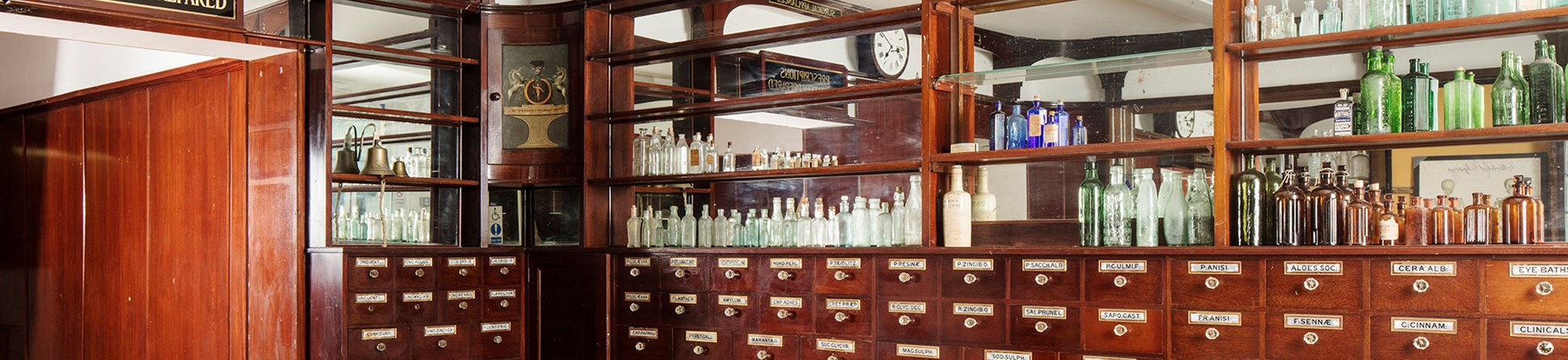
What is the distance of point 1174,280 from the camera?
420cm

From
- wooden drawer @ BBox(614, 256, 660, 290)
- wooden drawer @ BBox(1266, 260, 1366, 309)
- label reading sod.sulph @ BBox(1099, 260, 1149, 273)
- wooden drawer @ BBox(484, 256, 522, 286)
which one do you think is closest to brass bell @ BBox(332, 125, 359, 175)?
wooden drawer @ BBox(484, 256, 522, 286)

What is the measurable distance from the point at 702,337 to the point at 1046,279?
1.58 meters

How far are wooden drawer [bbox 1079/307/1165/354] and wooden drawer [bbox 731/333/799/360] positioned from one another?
122 cm

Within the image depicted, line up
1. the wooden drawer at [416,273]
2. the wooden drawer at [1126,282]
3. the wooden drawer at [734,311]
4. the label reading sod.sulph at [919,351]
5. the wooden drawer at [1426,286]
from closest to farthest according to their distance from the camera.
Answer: the wooden drawer at [1426,286], the wooden drawer at [1126,282], the label reading sod.sulph at [919,351], the wooden drawer at [734,311], the wooden drawer at [416,273]

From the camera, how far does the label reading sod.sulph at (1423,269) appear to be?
371 cm

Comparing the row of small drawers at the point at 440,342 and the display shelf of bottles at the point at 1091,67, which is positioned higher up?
the display shelf of bottles at the point at 1091,67

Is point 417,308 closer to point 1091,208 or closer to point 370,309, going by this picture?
point 370,309

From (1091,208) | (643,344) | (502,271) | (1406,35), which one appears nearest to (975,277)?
(1091,208)

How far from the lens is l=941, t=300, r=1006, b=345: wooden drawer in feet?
15.0

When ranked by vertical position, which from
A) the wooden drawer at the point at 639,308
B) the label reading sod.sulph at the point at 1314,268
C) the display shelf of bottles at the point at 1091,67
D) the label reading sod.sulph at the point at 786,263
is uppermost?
the display shelf of bottles at the point at 1091,67

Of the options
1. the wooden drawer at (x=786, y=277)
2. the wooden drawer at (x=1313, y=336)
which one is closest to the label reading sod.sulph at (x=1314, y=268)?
the wooden drawer at (x=1313, y=336)

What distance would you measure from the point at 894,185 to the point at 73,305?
4708mm

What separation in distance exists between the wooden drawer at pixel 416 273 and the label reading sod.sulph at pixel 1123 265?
2782 millimetres

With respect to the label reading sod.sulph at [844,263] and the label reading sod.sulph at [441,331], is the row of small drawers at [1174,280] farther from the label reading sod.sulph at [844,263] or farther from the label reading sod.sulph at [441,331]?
the label reading sod.sulph at [441,331]
